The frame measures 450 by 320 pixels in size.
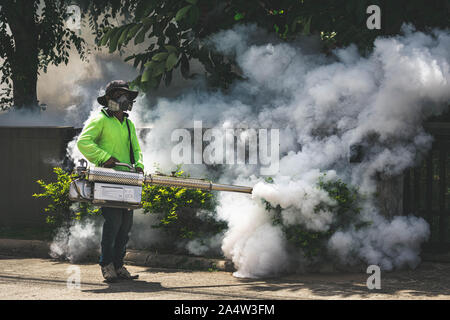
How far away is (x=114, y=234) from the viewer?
701 centimetres

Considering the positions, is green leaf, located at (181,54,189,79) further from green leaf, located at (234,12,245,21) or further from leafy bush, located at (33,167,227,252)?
leafy bush, located at (33,167,227,252)

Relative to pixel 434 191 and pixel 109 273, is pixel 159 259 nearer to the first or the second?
pixel 109 273

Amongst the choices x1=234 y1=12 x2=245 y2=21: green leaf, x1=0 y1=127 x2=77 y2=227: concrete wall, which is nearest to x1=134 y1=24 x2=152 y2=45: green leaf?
x1=234 y1=12 x2=245 y2=21: green leaf

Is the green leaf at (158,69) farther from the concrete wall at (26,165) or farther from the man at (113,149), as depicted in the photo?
the concrete wall at (26,165)

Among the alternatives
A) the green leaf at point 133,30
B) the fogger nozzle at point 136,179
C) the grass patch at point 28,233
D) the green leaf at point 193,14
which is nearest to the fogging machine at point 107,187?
the fogger nozzle at point 136,179

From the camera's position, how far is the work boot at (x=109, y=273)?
7.03 meters

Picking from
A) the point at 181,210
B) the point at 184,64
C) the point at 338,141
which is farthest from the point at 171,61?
the point at 338,141

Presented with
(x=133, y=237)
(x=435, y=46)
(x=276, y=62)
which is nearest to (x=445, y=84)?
(x=435, y=46)

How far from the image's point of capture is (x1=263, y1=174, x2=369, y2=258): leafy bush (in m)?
7.46

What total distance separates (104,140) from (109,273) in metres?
1.40

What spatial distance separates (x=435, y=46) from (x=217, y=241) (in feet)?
11.9

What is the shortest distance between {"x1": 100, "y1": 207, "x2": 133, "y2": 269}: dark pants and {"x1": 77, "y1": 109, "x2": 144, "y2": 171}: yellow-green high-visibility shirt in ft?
1.58

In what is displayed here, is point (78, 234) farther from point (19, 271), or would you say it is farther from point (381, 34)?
point (381, 34)

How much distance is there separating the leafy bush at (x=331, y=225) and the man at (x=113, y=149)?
166 centimetres
